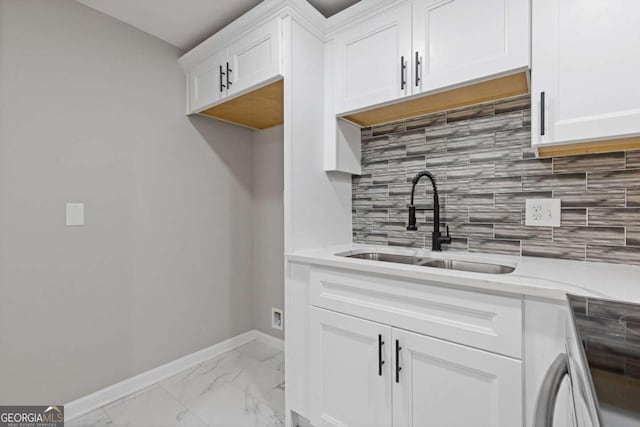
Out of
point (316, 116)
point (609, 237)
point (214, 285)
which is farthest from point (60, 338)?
point (609, 237)

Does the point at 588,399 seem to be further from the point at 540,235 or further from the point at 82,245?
the point at 82,245

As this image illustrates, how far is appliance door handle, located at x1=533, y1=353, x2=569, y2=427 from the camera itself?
456 mm

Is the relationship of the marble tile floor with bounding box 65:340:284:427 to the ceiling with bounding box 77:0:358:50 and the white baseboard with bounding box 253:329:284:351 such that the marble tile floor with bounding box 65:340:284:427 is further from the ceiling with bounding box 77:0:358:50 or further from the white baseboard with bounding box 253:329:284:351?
the ceiling with bounding box 77:0:358:50

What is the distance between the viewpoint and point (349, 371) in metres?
1.32

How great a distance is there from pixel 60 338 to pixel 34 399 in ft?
0.98

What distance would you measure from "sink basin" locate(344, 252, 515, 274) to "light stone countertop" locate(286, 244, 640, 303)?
24 millimetres

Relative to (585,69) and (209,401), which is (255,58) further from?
(209,401)

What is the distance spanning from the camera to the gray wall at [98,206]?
59.0 inches

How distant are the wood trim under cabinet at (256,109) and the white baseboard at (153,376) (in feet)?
5.89

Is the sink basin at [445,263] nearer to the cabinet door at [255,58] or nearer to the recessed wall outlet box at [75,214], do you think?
the cabinet door at [255,58]

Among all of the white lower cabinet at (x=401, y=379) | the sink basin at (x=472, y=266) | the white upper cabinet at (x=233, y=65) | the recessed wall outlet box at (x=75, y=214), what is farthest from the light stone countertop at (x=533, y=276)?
the recessed wall outlet box at (x=75, y=214)

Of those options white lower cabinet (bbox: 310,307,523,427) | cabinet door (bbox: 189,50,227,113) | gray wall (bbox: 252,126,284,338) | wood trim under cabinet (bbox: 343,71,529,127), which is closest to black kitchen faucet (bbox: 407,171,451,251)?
wood trim under cabinet (bbox: 343,71,529,127)

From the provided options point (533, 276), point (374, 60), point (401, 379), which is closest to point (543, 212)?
point (533, 276)

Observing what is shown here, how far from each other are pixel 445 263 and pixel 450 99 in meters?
0.83
